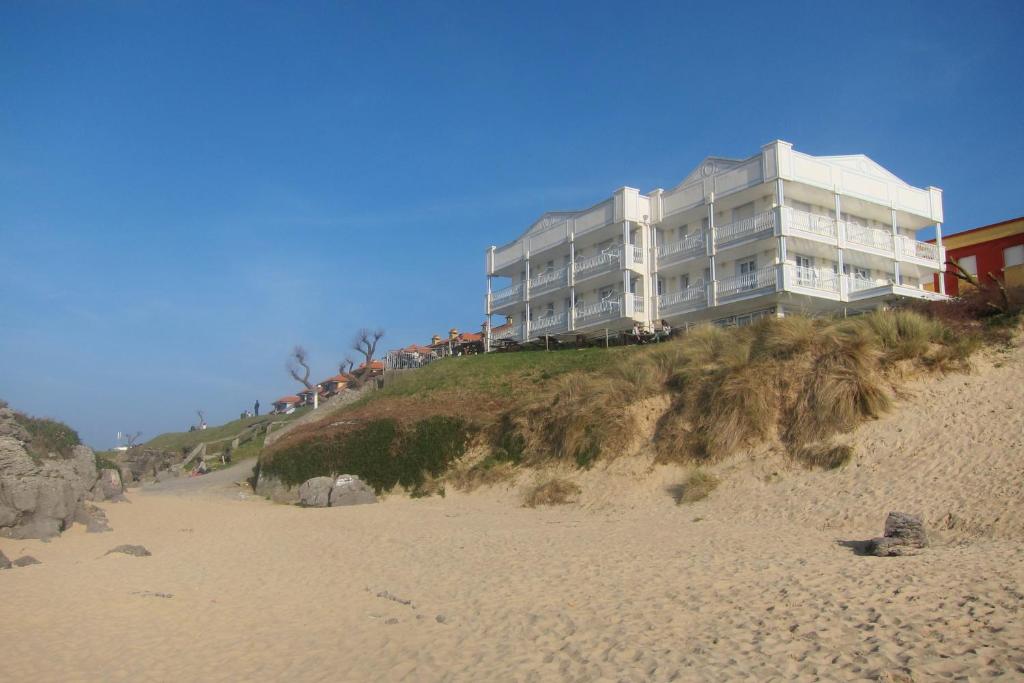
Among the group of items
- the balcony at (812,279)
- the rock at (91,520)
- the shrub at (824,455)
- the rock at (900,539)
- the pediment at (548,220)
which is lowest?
the rock at (91,520)

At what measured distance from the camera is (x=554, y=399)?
2311 centimetres

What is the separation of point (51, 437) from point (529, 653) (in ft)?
63.5

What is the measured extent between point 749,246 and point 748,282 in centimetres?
171

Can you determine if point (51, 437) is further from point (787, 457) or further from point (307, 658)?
point (787, 457)

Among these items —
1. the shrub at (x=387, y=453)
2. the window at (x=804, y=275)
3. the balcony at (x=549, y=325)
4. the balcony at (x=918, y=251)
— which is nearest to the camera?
the shrub at (x=387, y=453)

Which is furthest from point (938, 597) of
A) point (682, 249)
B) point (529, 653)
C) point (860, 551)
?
point (682, 249)

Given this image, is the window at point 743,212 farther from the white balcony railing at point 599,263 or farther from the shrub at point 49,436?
the shrub at point 49,436

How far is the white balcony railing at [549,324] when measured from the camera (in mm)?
40562

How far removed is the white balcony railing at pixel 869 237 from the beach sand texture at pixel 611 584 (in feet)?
54.0

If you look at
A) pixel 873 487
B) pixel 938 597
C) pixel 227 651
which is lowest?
pixel 227 651

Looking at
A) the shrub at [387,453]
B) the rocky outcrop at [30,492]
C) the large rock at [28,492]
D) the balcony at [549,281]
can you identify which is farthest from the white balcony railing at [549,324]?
the large rock at [28,492]

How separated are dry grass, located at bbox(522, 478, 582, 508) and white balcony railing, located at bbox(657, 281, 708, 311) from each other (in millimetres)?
16389

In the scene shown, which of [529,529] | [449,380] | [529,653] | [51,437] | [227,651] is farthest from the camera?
[449,380]

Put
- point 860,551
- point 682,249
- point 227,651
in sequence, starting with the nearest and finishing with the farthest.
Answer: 1. point 227,651
2. point 860,551
3. point 682,249
